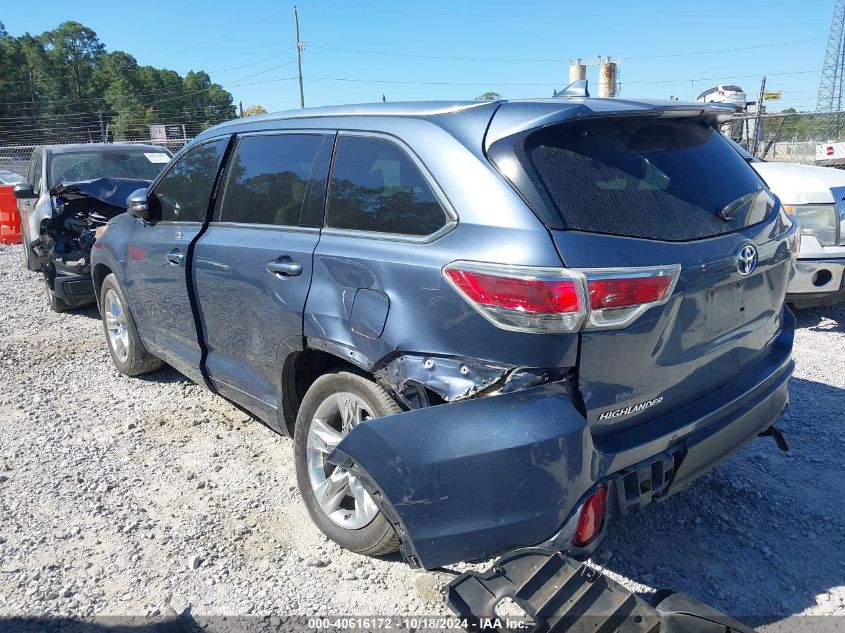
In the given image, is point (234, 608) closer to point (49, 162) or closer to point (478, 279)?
point (478, 279)

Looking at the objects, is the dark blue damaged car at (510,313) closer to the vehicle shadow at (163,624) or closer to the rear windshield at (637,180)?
the rear windshield at (637,180)

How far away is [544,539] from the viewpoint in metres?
2.21

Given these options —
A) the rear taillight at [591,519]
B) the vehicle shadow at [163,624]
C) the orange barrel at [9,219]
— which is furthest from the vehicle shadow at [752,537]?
the orange barrel at [9,219]

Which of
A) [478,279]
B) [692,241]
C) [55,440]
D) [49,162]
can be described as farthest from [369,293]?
[49,162]

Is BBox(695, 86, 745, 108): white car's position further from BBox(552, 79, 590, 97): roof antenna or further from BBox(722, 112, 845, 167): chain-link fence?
BBox(552, 79, 590, 97): roof antenna

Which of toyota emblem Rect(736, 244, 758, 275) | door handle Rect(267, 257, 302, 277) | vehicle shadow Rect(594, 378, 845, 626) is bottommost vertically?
vehicle shadow Rect(594, 378, 845, 626)

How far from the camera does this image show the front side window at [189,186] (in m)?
3.91

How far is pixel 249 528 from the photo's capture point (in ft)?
10.6

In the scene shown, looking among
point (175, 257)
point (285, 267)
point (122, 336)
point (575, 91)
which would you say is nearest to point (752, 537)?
point (575, 91)

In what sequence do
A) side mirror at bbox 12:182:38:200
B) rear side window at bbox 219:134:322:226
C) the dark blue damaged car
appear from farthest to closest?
1. side mirror at bbox 12:182:38:200
2. rear side window at bbox 219:134:322:226
3. the dark blue damaged car

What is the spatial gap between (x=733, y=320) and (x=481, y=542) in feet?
4.36

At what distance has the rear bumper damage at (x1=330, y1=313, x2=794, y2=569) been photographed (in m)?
2.14

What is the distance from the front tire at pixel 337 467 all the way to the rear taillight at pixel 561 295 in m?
0.63

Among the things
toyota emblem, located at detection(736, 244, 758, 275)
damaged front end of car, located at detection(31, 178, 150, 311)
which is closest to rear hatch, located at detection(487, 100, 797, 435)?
toyota emblem, located at detection(736, 244, 758, 275)
